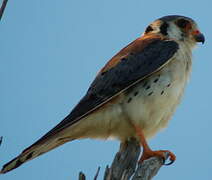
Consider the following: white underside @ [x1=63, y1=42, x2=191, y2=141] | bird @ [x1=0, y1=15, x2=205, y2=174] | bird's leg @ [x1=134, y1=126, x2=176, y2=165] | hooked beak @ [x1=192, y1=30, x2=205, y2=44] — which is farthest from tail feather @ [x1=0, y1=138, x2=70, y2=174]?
hooked beak @ [x1=192, y1=30, x2=205, y2=44]

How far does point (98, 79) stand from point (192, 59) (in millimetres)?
1115

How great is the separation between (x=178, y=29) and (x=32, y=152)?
2.52 meters

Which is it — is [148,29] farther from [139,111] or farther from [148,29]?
[139,111]

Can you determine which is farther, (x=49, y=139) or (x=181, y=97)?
(x=181, y=97)

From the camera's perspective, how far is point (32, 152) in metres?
4.36

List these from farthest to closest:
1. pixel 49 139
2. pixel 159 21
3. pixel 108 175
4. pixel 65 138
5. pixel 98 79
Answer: pixel 159 21, pixel 98 79, pixel 65 138, pixel 49 139, pixel 108 175

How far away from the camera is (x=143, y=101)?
15.9 feet

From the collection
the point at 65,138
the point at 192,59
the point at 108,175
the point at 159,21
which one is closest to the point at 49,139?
the point at 65,138

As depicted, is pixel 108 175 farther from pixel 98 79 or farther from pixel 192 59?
pixel 192 59

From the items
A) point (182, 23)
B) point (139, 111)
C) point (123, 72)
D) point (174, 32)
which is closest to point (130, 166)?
point (139, 111)

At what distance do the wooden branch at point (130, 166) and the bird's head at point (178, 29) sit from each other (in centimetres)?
154

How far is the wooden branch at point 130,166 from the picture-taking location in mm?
3678

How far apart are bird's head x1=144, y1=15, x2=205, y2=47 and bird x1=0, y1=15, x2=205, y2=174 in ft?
1.29

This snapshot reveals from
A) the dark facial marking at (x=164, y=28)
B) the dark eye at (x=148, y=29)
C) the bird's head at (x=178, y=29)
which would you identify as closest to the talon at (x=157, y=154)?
the bird's head at (x=178, y=29)
